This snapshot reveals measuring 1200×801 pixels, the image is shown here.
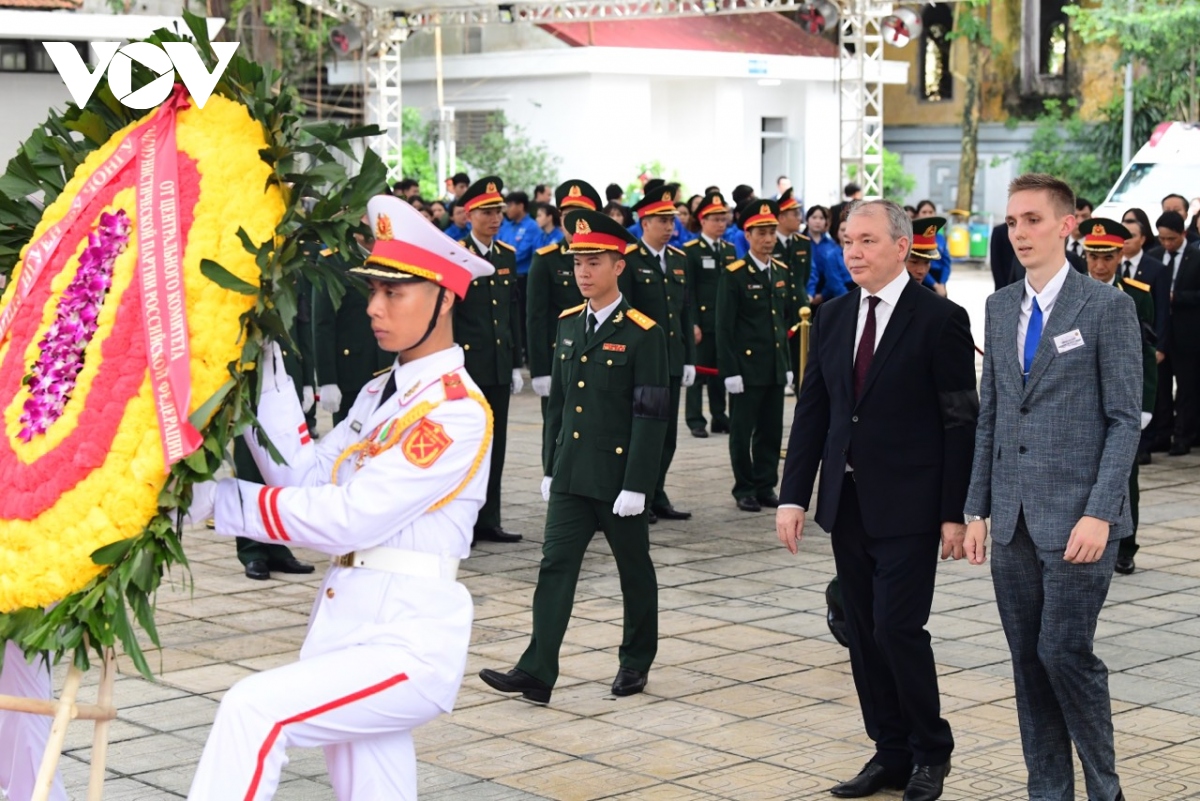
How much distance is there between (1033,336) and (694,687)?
2.50 meters

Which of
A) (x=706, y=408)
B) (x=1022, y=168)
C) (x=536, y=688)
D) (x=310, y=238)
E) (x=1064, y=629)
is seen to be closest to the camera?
(x=310, y=238)

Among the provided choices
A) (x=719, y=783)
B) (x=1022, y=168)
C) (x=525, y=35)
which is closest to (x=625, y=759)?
(x=719, y=783)

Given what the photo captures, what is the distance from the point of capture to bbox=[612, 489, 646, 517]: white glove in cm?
700

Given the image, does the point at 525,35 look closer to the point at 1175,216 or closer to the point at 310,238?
the point at 1175,216

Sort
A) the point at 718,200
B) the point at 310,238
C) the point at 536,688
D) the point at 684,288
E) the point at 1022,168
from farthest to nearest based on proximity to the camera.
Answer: the point at 1022,168, the point at 718,200, the point at 684,288, the point at 536,688, the point at 310,238

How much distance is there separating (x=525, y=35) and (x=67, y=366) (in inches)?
1127

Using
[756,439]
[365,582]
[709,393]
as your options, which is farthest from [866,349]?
[709,393]

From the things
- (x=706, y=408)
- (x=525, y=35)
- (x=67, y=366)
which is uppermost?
(x=525, y=35)

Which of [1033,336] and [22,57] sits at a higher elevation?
[22,57]

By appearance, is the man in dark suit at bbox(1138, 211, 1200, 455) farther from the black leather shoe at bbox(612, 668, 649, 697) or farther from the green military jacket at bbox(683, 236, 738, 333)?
the black leather shoe at bbox(612, 668, 649, 697)

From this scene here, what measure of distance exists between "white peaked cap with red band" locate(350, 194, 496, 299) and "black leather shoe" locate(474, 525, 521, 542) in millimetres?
6109

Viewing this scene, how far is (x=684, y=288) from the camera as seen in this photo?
40.2 ft

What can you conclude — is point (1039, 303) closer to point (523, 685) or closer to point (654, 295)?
point (523, 685)

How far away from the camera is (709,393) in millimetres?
14852
